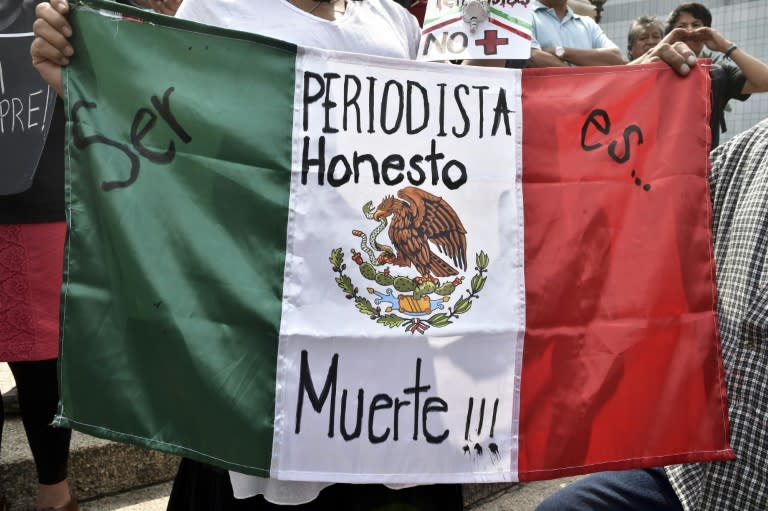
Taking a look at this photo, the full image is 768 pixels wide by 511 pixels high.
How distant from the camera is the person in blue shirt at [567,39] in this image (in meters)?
3.64

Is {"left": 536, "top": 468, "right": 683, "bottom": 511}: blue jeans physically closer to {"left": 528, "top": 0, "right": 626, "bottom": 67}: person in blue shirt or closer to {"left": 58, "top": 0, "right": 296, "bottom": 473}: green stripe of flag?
{"left": 58, "top": 0, "right": 296, "bottom": 473}: green stripe of flag

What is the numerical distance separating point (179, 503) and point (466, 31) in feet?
4.14

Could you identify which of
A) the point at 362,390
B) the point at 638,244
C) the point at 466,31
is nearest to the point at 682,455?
the point at 638,244

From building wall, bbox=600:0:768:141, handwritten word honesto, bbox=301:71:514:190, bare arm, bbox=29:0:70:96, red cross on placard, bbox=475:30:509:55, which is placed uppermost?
building wall, bbox=600:0:768:141

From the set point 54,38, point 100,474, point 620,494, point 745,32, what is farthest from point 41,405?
point 745,32

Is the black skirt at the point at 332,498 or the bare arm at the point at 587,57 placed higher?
the bare arm at the point at 587,57

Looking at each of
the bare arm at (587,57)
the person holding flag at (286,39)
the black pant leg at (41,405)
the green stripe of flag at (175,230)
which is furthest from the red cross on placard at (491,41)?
the bare arm at (587,57)

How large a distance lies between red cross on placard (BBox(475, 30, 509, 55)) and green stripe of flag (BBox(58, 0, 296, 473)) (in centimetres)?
47

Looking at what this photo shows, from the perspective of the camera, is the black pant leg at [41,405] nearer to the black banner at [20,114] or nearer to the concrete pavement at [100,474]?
the concrete pavement at [100,474]

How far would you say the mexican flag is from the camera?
5.36ft

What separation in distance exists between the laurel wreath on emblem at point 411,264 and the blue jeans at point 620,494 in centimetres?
52

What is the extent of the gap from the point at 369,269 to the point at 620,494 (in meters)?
0.77

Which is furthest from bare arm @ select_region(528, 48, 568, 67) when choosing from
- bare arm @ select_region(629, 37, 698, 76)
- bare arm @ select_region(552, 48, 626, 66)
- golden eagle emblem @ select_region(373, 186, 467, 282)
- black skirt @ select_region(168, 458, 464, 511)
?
black skirt @ select_region(168, 458, 464, 511)

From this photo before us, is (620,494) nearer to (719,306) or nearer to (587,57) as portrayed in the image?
(719,306)
